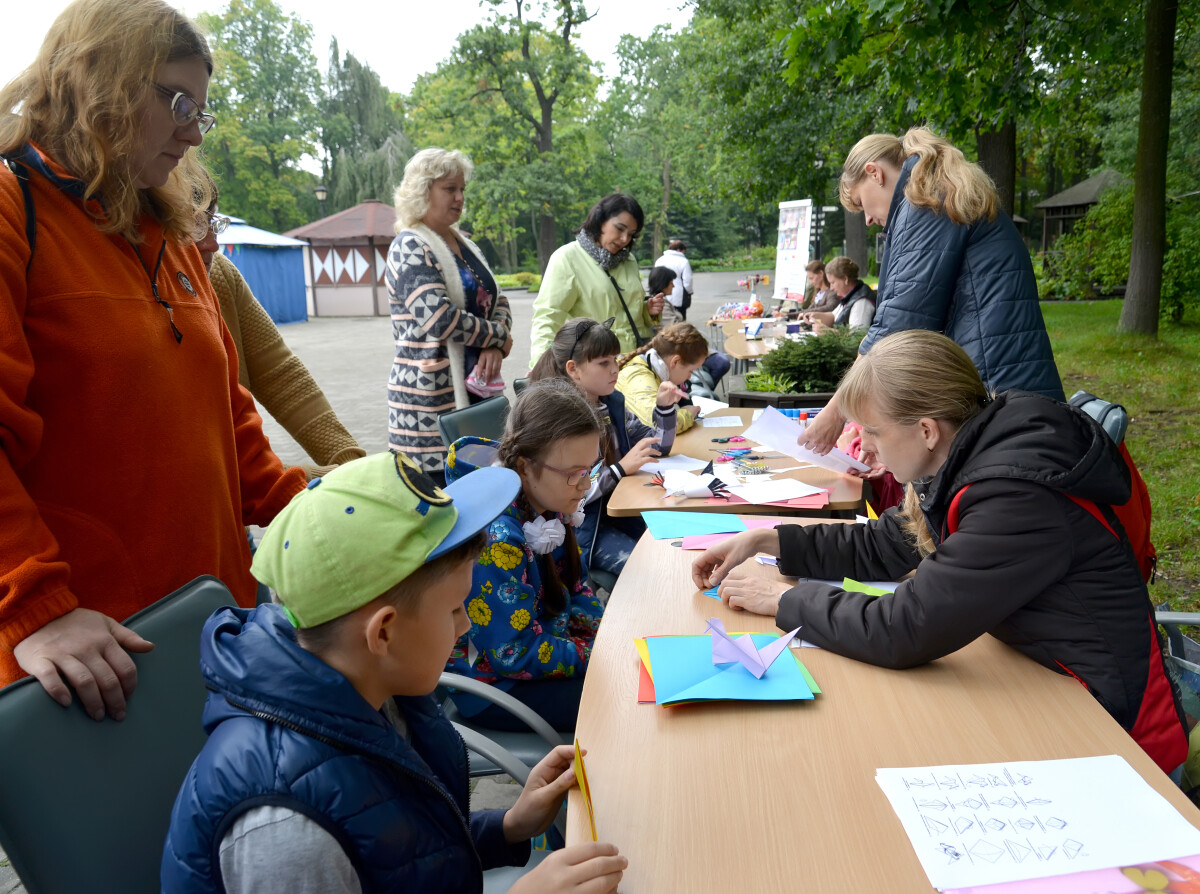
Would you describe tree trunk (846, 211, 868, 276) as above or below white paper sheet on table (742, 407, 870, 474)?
above

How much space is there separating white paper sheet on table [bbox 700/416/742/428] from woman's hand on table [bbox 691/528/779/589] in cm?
224

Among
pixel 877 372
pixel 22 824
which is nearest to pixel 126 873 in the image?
pixel 22 824

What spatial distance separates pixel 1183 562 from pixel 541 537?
12.9 feet

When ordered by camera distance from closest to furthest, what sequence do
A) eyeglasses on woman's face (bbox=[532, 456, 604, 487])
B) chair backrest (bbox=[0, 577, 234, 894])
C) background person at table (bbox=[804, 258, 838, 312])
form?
chair backrest (bbox=[0, 577, 234, 894])
eyeglasses on woman's face (bbox=[532, 456, 604, 487])
background person at table (bbox=[804, 258, 838, 312])

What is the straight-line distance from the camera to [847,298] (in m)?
9.52

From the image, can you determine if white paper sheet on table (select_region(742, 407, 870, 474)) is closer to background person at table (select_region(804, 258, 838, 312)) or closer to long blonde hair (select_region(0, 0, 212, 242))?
long blonde hair (select_region(0, 0, 212, 242))

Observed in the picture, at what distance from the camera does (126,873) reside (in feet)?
4.07

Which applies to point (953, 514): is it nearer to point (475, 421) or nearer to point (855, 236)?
point (475, 421)

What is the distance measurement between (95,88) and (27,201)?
0.22 m

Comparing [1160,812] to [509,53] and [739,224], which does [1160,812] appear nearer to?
[509,53]

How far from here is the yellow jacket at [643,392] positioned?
4273 mm

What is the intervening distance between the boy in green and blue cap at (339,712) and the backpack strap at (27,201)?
0.70 m

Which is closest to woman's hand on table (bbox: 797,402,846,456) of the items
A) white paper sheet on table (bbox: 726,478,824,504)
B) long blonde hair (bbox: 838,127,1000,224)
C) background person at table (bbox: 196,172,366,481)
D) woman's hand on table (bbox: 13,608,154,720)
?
white paper sheet on table (bbox: 726,478,824,504)

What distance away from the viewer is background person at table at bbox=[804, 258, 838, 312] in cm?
1076
